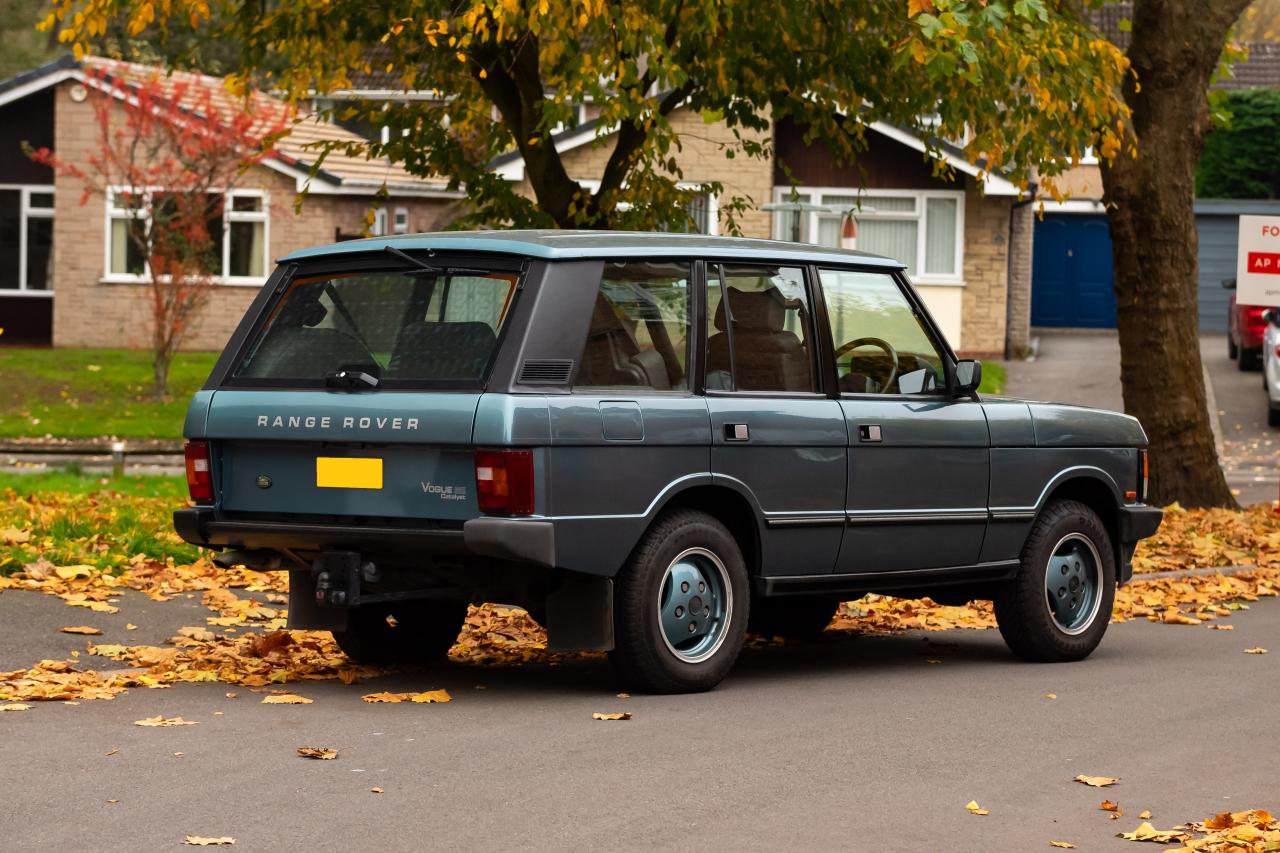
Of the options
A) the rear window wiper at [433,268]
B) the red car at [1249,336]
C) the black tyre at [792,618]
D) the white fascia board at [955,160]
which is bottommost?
the black tyre at [792,618]

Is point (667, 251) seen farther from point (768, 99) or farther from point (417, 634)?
point (768, 99)

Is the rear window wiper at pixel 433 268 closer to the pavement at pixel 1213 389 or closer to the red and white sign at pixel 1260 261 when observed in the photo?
the red and white sign at pixel 1260 261

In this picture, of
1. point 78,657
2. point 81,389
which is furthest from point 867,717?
point 81,389

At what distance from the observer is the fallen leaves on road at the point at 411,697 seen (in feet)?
28.0

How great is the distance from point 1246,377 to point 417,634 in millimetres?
31448

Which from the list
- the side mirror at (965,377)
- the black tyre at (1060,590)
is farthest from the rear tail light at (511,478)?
the black tyre at (1060,590)

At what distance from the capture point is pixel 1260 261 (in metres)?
18.3

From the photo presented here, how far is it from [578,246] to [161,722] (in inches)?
97.6

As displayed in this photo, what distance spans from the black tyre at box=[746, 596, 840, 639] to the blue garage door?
40.6 metres

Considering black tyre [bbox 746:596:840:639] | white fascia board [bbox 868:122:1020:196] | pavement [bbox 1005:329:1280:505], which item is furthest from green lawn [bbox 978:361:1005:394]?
black tyre [bbox 746:596:840:639]

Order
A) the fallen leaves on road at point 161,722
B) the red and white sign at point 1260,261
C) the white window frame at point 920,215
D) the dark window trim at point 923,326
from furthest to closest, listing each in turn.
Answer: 1. the white window frame at point 920,215
2. the red and white sign at point 1260,261
3. the dark window trim at point 923,326
4. the fallen leaves on road at point 161,722

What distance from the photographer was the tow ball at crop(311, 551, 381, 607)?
331 inches

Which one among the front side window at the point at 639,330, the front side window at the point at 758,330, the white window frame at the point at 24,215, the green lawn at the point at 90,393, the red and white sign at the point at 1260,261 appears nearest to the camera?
the front side window at the point at 639,330

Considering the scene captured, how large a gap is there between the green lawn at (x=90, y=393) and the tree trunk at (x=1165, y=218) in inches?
477
